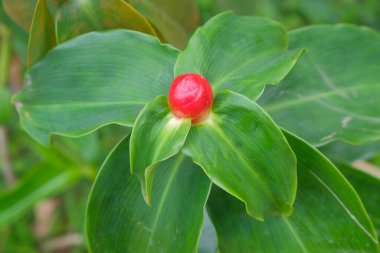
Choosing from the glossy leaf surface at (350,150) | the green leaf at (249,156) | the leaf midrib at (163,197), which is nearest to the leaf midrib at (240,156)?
the green leaf at (249,156)

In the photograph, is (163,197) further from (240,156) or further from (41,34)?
(41,34)

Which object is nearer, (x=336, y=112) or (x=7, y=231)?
(x=336, y=112)

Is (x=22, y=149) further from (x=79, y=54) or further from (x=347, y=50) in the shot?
(x=347, y=50)

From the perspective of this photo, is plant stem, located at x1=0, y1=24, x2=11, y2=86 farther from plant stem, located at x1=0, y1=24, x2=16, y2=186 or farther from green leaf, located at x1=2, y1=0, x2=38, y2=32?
green leaf, located at x1=2, y1=0, x2=38, y2=32

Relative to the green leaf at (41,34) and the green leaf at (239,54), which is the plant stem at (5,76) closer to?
the green leaf at (41,34)

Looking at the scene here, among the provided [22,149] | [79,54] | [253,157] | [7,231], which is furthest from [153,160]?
[22,149]

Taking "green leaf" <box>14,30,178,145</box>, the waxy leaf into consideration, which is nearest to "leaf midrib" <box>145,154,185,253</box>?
"green leaf" <box>14,30,178,145</box>

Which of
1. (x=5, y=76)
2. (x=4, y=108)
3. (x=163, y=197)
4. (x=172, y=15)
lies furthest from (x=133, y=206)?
(x=5, y=76)
